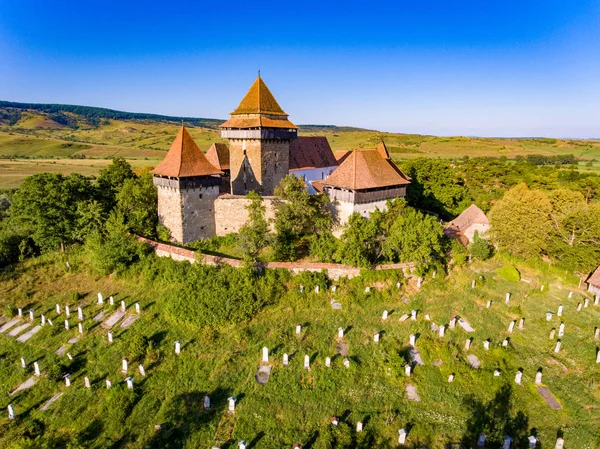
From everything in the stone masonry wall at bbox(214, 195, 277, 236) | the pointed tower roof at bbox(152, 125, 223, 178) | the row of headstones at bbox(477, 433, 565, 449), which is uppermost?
the pointed tower roof at bbox(152, 125, 223, 178)

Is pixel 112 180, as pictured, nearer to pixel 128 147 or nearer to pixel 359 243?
pixel 359 243

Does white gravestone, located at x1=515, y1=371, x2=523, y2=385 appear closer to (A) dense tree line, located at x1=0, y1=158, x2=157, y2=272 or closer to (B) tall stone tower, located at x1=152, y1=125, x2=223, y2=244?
(B) tall stone tower, located at x1=152, y1=125, x2=223, y2=244

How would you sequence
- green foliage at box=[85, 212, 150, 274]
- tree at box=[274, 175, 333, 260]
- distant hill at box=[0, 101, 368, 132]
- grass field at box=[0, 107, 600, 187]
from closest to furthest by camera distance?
tree at box=[274, 175, 333, 260] → green foliage at box=[85, 212, 150, 274] → grass field at box=[0, 107, 600, 187] → distant hill at box=[0, 101, 368, 132]

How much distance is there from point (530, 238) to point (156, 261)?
23.4 m

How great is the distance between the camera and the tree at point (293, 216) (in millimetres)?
21938

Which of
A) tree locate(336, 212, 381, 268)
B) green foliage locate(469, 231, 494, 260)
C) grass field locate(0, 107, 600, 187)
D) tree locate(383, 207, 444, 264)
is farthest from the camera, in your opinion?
grass field locate(0, 107, 600, 187)

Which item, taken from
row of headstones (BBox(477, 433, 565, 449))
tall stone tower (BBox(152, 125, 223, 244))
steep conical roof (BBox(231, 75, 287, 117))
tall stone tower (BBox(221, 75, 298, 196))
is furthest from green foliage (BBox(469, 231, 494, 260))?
tall stone tower (BBox(152, 125, 223, 244))

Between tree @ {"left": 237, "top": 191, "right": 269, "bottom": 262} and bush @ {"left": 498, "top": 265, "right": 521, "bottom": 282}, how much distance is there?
14784 millimetres

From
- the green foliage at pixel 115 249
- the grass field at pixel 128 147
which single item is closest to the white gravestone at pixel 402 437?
the green foliage at pixel 115 249

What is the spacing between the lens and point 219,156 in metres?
29.5

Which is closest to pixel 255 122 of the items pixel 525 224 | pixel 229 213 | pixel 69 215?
pixel 229 213

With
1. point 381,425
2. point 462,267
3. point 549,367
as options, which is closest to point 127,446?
point 381,425

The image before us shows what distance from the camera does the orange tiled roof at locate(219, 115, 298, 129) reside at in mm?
26625

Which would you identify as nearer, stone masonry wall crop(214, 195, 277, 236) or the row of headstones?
the row of headstones
